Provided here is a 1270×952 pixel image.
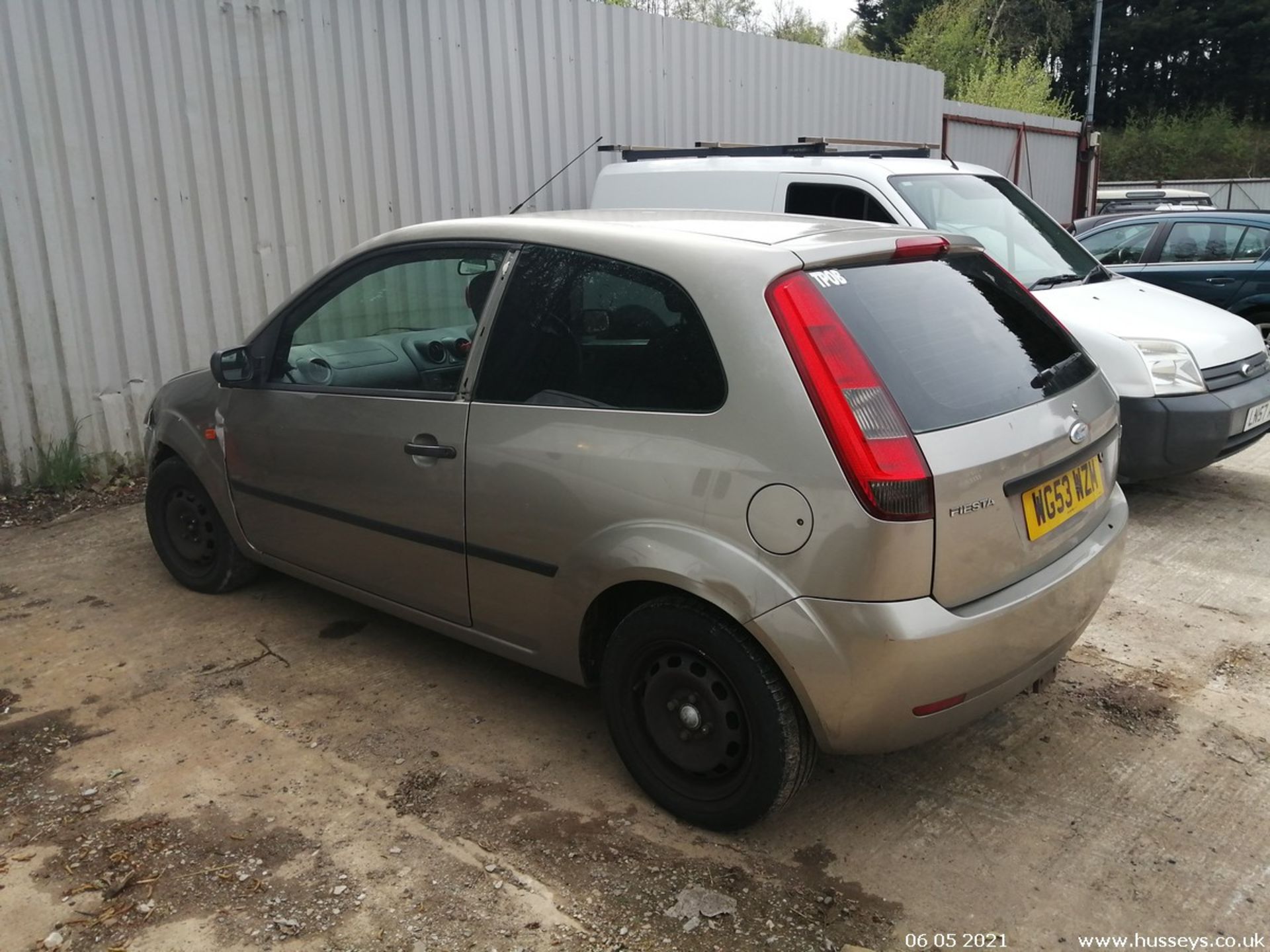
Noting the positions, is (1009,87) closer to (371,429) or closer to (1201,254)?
(1201,254)

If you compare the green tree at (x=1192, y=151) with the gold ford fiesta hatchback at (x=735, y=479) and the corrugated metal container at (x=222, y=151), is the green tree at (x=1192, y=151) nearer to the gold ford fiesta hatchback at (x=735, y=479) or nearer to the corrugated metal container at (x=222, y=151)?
the corrugated metal container at (x=222, y=151)

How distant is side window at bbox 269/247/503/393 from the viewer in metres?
3.48

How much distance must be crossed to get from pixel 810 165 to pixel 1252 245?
16.3 ft

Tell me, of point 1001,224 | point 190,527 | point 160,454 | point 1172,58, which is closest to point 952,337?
point 190,527

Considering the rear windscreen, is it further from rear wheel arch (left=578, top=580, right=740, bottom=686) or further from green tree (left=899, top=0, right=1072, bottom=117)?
green tree (left=899, top=0, right=1072, bottom=117)

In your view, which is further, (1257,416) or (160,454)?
(1257,416)

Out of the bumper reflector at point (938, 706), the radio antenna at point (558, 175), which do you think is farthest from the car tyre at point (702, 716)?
the radio antenna at point (558, 175)

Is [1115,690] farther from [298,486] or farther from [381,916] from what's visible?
[298,486]

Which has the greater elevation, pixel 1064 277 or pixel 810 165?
pixel 810 165

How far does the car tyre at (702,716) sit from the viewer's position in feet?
8.55

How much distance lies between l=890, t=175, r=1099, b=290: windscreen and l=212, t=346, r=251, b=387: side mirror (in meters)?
3.84

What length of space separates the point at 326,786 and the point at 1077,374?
2613 mm

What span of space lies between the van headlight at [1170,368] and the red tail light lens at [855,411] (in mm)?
3474

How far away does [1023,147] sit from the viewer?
1437 centimetres
